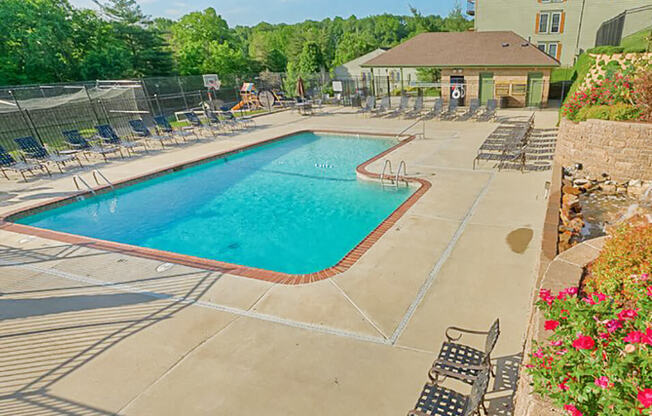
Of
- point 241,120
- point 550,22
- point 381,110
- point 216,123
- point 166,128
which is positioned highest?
point 550,22

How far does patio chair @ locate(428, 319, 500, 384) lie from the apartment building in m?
35.2

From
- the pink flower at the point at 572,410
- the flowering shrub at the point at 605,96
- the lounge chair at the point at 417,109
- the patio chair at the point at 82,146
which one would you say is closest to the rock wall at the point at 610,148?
the flowering shrub at the point at 605,96

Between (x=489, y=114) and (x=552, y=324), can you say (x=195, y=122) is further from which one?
(x=552, y=324)

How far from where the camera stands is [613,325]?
2426 millimetres

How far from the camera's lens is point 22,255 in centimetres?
741

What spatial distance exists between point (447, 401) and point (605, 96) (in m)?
11.7

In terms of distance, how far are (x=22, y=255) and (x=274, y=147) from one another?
37.5 feet

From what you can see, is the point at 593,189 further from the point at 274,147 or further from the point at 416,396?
the point at 274,147

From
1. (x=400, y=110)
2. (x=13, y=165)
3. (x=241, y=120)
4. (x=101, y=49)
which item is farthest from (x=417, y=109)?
(x=101, y=49)

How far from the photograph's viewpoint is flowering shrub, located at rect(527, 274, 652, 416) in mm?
2049

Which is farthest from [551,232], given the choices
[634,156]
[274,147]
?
[274,147]

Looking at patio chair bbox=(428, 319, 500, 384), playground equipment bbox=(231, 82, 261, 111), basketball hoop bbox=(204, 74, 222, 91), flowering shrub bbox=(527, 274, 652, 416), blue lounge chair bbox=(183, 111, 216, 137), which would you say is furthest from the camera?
playground equipment bbox=(231, 82, 261, 111)

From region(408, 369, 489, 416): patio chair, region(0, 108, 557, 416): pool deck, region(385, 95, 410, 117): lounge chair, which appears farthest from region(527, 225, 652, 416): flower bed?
region(385, 95, 410, 117): lounge chair

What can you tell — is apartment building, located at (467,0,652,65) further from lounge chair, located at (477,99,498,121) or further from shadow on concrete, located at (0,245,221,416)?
shadow on concrete, located at (0,245,221,416)
